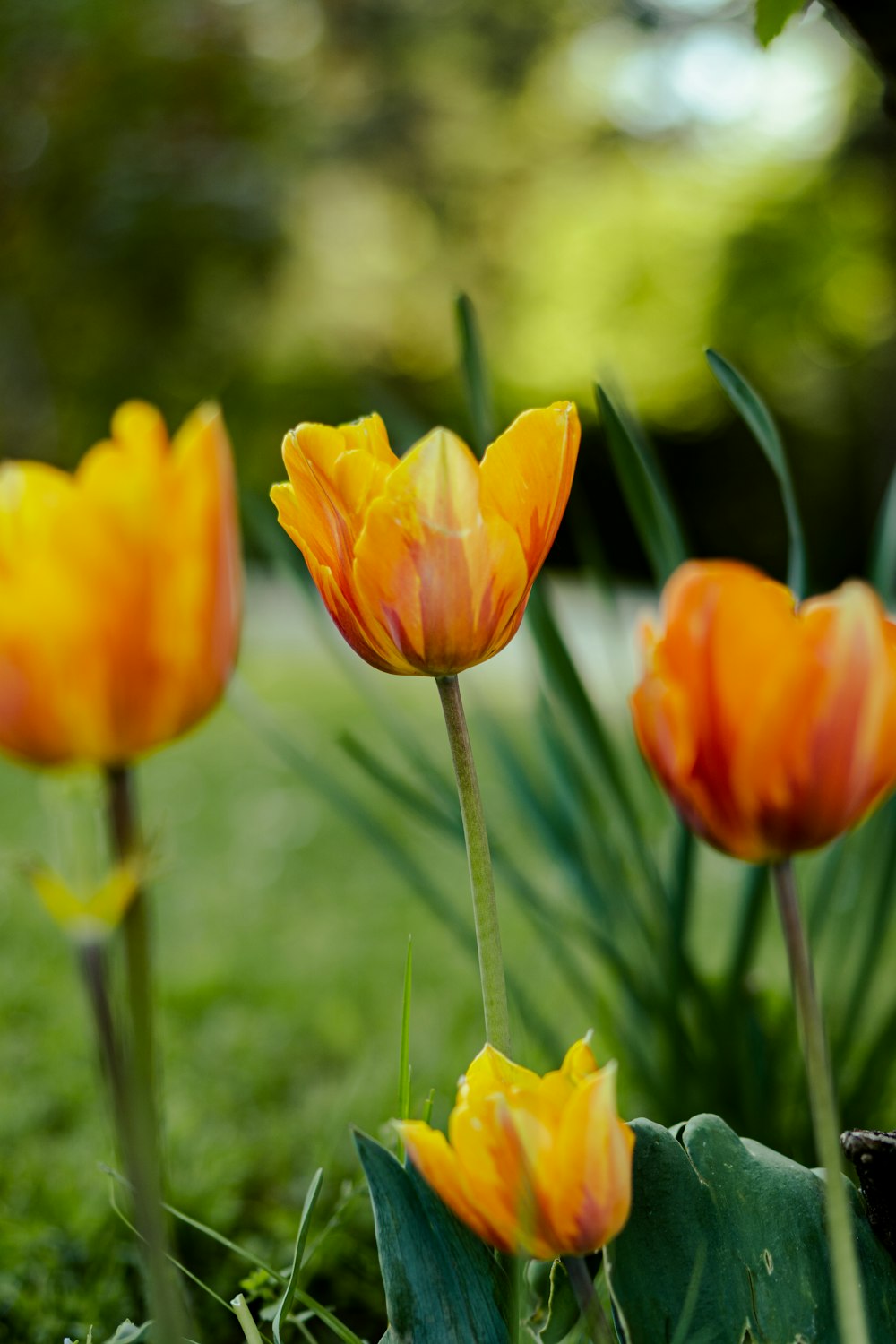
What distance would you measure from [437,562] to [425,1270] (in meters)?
0.33

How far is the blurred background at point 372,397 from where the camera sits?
1.04m

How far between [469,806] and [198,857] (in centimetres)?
240

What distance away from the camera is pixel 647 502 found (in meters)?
0.87

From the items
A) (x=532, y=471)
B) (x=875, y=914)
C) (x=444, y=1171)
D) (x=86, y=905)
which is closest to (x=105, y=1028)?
(x=86, y=905)

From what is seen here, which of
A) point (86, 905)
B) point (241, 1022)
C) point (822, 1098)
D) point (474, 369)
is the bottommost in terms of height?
point (241, 1022)

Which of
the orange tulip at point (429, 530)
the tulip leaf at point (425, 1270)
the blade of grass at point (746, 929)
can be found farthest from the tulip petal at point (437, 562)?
the blade of grass at point (746, 929)

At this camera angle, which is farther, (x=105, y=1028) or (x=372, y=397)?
(x=372, y=397)

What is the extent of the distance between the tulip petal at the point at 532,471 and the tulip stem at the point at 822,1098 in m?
0.19

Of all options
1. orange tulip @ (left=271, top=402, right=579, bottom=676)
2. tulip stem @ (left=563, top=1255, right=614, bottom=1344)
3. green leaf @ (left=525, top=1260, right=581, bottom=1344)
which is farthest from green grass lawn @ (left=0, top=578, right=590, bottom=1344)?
green leaf @ (left=525, top=1260, right=581, bottom=1344)

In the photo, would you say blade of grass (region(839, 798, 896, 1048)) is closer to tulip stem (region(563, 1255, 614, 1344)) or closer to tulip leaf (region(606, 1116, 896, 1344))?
tulip leaf (region(606, 1116, 896, 1344))

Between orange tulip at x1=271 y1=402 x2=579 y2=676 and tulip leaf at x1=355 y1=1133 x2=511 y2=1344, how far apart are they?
0.79 ft

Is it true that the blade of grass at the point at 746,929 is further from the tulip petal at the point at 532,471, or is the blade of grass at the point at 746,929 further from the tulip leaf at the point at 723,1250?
the tulip petal at the point at 532,471

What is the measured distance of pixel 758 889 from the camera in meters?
0.95

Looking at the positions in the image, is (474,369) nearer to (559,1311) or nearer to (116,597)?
(116,597)
